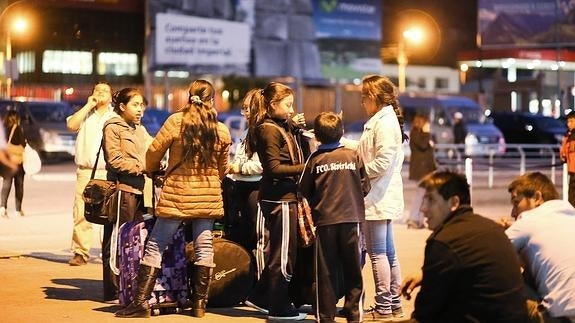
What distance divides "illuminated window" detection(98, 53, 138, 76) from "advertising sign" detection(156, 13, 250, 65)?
7.65 m

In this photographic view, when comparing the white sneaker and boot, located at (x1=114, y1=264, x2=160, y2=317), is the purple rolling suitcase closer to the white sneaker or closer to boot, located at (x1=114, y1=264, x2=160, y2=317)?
boot, located at (x1=114, y1=264, x2=160, y2=317)

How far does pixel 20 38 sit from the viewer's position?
51.9 meters

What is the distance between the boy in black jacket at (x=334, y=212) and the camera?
921 centimetres

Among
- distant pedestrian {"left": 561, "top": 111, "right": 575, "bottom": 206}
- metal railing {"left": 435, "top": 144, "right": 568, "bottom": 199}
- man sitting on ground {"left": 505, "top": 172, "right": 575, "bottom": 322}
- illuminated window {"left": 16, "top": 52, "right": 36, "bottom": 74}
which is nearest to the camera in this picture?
man sitting on ground {"left": 505, "top": 172, "right": 575, "bottom": 322}

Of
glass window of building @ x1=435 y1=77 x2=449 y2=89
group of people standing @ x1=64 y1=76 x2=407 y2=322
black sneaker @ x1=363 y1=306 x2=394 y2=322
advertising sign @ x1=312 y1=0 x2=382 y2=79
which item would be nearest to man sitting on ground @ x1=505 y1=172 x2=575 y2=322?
group of people standing @ x1=64 y1=76 x2=407 y2=322

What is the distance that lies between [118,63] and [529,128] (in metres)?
19.5

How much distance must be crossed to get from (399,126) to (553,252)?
333 centimetres

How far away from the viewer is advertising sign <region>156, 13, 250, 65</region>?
49188 mm

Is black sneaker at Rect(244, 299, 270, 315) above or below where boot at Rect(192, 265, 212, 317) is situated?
below

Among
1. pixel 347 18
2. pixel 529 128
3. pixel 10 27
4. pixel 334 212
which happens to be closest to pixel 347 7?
pixel 347 18

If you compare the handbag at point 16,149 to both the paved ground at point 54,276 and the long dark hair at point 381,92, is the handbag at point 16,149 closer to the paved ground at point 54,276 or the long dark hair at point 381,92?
the paved ground at point 54,276

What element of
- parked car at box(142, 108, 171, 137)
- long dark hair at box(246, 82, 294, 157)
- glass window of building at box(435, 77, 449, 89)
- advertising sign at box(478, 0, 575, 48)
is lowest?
parked car at box(142, 108, 171, 137)

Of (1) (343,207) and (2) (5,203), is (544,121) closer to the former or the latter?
(2) (5,203)

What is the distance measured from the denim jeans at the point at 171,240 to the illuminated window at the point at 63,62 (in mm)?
43657
